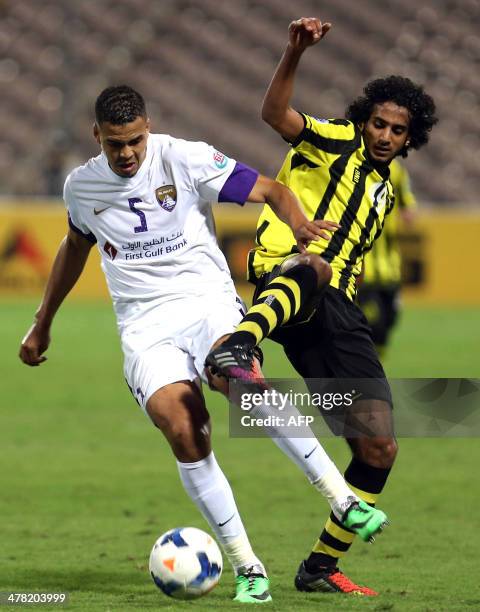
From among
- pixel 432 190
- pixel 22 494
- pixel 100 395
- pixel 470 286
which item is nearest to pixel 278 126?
pixel 22 494

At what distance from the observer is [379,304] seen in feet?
35.9

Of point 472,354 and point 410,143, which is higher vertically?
point 410,143

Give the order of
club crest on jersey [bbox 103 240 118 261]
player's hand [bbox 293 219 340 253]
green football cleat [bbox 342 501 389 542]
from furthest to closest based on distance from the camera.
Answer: club crest on jersey [bbox 103 240 118 261] < player's hand [bbox 293 219 340 253] < green football cleat [bbox 342 501 389 542]

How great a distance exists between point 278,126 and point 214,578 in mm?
1984

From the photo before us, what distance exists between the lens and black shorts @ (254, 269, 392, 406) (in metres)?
5.31

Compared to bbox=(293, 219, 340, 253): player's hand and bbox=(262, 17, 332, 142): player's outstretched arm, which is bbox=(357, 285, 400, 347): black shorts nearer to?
bbox=(262, 17, 332, 142): player's outstretched arm

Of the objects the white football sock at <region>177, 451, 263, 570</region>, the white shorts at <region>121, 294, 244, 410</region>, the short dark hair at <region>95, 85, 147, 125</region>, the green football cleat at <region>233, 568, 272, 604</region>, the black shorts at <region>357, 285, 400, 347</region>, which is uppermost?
the short dark hair at <region>95, 85, 147, 125</region>

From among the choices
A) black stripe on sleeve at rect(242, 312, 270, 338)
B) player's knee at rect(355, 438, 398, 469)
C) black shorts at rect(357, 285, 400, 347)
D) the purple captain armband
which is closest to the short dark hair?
the purple captain armband

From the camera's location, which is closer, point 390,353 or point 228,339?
point 228,339

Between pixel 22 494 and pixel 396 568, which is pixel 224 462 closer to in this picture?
pixel 22 494

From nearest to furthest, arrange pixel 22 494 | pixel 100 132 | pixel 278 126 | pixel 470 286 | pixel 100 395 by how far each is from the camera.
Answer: pixel 100 132
pixel 278 126
pixel 22 494
pixel 100 395
pixel 470 286

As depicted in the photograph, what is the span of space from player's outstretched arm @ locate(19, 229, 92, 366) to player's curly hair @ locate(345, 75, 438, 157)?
1.40 m

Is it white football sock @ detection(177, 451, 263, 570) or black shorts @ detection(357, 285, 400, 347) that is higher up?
white football sock @ detection(177, 451, 263, 570)

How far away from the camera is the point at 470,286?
19484 mm
